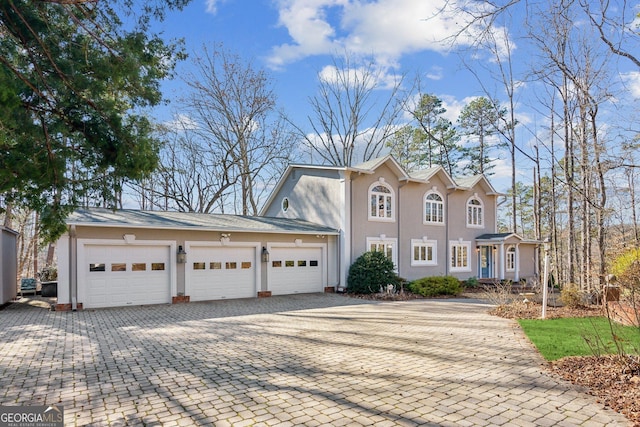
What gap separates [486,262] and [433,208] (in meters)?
5.50

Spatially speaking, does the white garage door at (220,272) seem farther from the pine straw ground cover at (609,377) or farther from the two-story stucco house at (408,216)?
the pine straw ground cover at (609,377)

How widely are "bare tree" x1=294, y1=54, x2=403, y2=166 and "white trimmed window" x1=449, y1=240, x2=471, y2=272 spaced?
12168mm

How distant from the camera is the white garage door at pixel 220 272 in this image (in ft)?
46.3

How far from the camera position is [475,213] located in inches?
888

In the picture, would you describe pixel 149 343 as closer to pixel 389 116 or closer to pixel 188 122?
pixel 188 122

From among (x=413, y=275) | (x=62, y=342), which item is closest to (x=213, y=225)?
(x=62, y=342)

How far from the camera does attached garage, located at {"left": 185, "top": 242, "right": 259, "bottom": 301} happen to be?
14.1 metres

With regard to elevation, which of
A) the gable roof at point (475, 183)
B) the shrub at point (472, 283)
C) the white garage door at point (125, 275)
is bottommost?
the shrub at point (472, 283)

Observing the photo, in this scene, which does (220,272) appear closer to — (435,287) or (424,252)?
(435,287)

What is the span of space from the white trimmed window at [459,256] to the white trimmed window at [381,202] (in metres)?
4.72

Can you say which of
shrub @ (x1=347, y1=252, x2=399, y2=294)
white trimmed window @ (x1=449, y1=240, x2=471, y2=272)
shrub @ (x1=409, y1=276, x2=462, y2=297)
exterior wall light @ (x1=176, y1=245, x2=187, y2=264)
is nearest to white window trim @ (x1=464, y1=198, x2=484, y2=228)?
white trimmed window @ (x1=449, y1=240, x2=471, y2=272)

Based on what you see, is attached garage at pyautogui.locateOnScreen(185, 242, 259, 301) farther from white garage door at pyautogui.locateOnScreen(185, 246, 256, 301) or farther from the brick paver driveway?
the brick paver driveway

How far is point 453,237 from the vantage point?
21.3 metres

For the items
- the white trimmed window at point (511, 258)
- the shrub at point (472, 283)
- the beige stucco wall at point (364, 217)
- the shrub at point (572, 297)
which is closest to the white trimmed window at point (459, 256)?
the shrub at point (472, 283)
